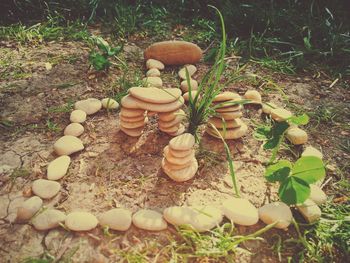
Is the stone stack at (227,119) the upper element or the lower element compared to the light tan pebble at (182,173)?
upper

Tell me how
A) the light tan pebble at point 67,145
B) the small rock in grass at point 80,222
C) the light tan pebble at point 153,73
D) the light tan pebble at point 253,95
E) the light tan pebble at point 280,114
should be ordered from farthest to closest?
the light tan pebble at point 153,73, the light tan pebble at point 253,95, the light tan pebble at point 280,114, the light tan pebble at point 67,145, the small rock in grass at point 80,222

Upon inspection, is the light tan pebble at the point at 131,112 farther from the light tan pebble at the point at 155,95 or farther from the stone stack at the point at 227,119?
the stone stack at the point at 227,119

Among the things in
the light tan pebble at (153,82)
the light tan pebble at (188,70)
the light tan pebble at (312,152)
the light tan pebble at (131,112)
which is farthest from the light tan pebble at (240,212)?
the light tan pebble at (188,70)

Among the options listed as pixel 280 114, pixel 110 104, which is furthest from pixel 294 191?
pixel 110 104

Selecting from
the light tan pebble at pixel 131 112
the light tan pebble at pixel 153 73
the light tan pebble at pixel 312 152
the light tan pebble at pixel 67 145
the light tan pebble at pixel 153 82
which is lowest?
the light tan pebble at pixel 67 145

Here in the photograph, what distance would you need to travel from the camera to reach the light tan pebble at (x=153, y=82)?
2.25 metres

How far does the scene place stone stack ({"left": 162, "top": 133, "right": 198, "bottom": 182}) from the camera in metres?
1.62

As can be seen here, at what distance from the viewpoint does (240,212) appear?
1524mm

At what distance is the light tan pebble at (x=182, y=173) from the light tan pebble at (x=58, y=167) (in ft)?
1.53

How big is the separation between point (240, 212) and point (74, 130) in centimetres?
96

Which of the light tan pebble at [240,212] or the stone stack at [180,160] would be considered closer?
the light tan pebble at [240,212]

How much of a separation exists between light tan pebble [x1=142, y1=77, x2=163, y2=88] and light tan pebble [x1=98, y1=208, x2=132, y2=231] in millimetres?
978

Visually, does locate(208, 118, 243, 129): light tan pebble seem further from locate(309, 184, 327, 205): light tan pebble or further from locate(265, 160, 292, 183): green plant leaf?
locate(309, 184, 327, 205): light tan pebble

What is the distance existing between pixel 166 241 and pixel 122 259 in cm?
19
